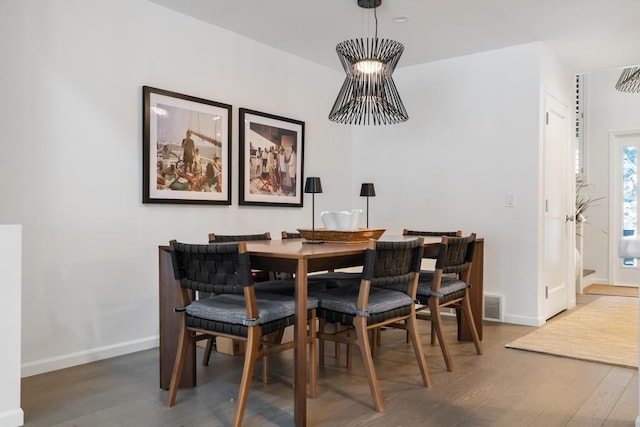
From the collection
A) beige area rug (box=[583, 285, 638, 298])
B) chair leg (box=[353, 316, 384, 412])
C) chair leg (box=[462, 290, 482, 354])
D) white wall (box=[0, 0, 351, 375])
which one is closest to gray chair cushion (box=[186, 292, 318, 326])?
chair leg (box=[353, 316, 384, 412])

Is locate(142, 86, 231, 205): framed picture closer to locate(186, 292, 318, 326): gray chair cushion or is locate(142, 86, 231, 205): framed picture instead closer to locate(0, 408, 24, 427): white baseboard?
locate(186, 292, 318, 326): gray chair cushion

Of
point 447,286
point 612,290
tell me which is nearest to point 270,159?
point 447,286

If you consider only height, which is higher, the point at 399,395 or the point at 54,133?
the point at 54,133

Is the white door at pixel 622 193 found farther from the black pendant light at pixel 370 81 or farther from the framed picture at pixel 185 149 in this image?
the framed picture at pixel 185 149

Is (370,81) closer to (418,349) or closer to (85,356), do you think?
(418,349)

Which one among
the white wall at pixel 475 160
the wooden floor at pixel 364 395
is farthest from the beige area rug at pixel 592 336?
the white wall at pixel 475 160

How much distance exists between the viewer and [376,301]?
2.56 m

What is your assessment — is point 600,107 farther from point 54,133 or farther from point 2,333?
point 2,333

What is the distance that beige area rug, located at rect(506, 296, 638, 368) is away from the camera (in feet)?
11.0

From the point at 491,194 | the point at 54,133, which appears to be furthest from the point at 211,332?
the point at 491,194

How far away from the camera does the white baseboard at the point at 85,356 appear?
290 cm

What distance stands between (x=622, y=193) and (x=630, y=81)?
5.05 ft

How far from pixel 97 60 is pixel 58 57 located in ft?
0.78

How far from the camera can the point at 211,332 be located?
7.68 ft
